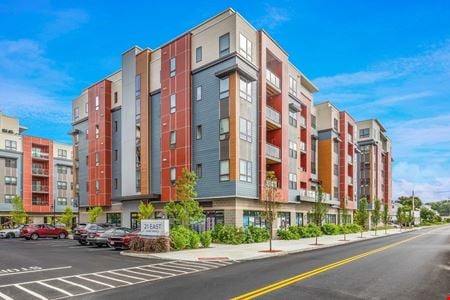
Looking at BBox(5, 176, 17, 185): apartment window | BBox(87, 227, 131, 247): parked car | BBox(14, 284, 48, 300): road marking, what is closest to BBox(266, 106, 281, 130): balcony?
BBox(87, 227, 131, 247): parked car

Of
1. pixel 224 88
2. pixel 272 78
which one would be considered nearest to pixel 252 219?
pixel 224 88

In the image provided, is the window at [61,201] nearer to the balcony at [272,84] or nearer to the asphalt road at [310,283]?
the balcony at [272,84]

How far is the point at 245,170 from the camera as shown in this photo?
34.7 metres

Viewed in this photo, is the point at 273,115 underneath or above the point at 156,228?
above

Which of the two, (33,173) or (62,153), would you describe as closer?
(33,173)

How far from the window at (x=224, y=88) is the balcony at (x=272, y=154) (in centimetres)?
675

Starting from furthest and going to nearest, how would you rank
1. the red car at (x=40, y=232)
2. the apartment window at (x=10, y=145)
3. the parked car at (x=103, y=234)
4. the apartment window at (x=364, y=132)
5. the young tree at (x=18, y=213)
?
the apartment window at (x=364, y=132), the apartment window at (x=10, y=145), the young tree at (x=18, y=213), the red car at (x=40, y=232), the parked car at (x=103, y=234)

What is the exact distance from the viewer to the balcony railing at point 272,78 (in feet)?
129

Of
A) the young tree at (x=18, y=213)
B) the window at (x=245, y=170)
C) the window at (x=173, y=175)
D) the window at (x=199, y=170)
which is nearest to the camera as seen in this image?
the window at (x=245, y=170)

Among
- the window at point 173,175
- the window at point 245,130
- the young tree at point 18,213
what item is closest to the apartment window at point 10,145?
the young tree at point 18,213

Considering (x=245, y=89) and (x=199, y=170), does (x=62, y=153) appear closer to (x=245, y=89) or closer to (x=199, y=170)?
(x=199, y=170)

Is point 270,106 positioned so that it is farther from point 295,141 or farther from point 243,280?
point 243,280

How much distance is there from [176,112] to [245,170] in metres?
9.48

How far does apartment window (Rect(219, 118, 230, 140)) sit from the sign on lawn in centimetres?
1185
